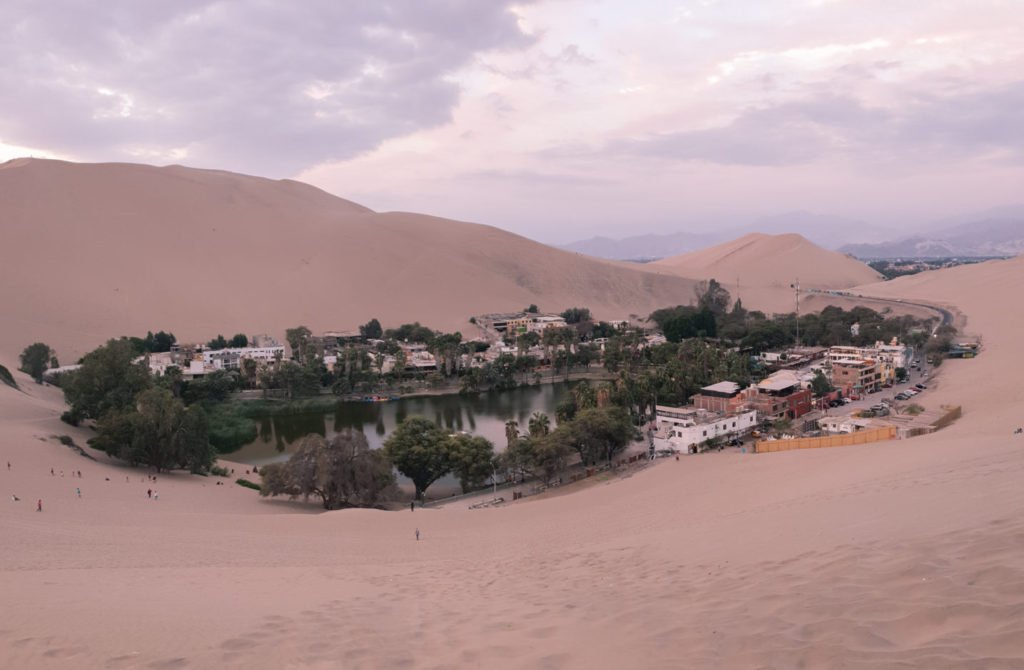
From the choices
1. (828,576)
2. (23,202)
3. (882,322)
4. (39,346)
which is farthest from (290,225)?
(828,576)

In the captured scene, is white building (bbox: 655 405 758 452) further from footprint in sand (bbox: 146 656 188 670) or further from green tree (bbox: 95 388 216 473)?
footprint in sand (bbox: 146 656 188 670)

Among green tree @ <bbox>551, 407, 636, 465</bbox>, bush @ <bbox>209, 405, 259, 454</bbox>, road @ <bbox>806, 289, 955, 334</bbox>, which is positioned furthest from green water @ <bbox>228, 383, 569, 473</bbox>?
road @ <bbox>806, 289, 955, 334</bbox>

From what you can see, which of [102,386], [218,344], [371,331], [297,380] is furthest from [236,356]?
[102,386]

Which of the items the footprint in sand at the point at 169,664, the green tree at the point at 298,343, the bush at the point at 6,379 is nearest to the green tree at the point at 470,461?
the footprint in sand at the point at 169,664

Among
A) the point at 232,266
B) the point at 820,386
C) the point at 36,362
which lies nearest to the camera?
the point at 820,386

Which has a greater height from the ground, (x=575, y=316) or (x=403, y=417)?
(x=575, y=316)

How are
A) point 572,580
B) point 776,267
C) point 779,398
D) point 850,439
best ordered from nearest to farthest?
point 572,580 < point 850,439 < point 779,398 < point 776,267

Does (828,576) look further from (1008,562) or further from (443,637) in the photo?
(443,637)

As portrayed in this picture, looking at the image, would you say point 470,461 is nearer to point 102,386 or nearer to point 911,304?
point 102,386
